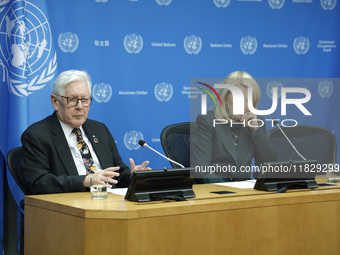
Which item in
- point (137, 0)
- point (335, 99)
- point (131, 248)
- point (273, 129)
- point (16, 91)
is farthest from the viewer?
point (335, 99)

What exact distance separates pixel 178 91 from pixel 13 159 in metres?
1.80

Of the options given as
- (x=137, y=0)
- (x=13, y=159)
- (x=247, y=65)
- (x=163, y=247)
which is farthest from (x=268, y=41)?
(x=163, y=247)

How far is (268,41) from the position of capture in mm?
5055

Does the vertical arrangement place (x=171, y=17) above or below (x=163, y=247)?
above

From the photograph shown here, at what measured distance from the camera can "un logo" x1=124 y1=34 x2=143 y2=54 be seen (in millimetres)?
4441

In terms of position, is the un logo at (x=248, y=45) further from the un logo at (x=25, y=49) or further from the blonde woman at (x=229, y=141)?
the un logo at (x=25, y=49)

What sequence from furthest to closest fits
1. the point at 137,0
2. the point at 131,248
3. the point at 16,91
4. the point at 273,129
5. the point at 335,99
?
the point at 335,99
the point at 137,0
the point at 273,129
the point at 16,91
the point at 131,248

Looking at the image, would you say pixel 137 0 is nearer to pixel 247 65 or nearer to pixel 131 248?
pixel 247 65

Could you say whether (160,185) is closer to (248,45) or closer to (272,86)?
(248,45)

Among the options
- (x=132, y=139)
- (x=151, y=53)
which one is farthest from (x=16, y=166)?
(x=151, y=53)

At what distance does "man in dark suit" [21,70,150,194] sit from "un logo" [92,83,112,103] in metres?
0.81

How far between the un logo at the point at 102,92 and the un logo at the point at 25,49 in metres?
0.46

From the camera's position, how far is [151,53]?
14.9ft

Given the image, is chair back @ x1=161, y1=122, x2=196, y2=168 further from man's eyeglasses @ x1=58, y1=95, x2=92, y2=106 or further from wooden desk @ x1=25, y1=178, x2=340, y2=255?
wooden desk @ x1=25, y1=178, x2=340, y2=255
